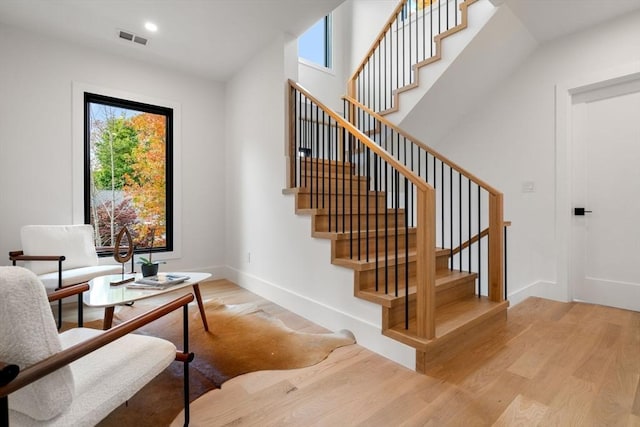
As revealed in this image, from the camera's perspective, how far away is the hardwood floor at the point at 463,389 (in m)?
1.41

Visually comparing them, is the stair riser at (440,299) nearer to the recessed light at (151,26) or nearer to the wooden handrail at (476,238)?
the wooden handrail at (476,238)

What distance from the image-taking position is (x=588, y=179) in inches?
120

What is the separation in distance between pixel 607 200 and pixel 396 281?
2471 mm

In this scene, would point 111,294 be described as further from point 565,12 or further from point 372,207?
point 565,12

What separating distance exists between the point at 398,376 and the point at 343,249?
987mm

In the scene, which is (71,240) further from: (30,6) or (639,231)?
(639,231)

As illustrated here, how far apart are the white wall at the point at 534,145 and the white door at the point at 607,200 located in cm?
20

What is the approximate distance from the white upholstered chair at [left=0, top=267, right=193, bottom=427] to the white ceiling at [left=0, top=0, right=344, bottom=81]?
2.62 m

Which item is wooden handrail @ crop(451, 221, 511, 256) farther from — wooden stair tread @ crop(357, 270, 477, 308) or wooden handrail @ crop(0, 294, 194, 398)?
wooden handrail @ crop(0, 294, 194, 398)

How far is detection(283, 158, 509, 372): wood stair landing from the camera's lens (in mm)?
Answer: 1950

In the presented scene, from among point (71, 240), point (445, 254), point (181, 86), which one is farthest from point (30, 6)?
point (445, 254)

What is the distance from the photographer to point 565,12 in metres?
2.75

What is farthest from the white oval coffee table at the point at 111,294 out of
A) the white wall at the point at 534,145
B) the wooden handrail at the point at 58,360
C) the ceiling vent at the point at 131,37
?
the white wall at the point at 534,145

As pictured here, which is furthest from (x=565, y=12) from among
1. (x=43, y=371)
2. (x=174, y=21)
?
(x=43, y=371)
